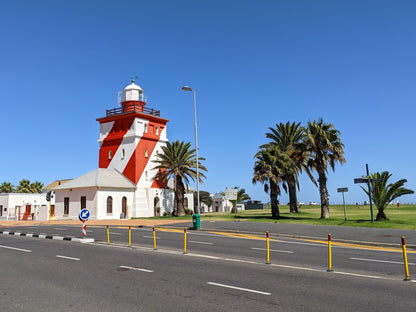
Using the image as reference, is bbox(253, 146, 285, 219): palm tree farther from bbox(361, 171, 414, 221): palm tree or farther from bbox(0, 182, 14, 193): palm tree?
bbox(0, 182, 14, 193): palm tree

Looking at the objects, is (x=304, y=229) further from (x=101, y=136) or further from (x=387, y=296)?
(x=101, y=136)

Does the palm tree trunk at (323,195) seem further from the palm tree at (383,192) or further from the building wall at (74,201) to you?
the building wall at (74,201)

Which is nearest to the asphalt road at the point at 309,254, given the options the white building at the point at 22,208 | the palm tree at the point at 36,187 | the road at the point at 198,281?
the road at the point at 198,281

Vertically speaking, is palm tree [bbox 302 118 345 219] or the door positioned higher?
palm tree [bbox 302 118 345 219]

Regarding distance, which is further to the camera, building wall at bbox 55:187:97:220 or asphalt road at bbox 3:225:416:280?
A: building wall at bbox 55:187:97:220

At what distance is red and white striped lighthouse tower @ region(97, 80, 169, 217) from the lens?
43.5 metres

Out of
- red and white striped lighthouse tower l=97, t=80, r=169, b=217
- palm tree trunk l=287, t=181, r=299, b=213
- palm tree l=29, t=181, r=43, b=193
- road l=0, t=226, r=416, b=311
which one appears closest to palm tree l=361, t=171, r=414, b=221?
road l=0, t=226, r=416, b=311

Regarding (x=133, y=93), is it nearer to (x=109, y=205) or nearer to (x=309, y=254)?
(x=109, y=205)

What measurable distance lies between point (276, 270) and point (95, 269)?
5.14 m


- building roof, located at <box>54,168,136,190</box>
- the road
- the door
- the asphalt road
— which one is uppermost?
building roof, located at <box>54,168,136,190</box>

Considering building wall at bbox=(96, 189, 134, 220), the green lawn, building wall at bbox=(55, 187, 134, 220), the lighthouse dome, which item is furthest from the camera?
the lighthouse dome

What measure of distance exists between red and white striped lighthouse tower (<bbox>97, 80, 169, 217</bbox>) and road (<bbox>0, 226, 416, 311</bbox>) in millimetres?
29965

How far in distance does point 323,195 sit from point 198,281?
24.1 m

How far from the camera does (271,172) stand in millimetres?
31031
